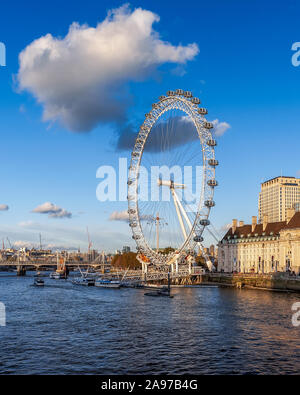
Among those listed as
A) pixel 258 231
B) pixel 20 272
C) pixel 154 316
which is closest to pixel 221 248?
pixel 258 231

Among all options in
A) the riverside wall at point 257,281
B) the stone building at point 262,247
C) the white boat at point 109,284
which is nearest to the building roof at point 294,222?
the stone building at point 262,247

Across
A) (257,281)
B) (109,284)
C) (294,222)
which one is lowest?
(109,284)

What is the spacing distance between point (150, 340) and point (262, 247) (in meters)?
77.7

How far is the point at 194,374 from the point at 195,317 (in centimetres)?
2198

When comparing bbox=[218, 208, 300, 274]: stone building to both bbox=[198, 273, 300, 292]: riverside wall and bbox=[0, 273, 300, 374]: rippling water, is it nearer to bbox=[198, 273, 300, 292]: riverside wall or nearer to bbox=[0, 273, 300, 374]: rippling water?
bbox=[198, 273, 300, 292]: riverside wall

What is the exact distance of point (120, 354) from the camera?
98.7 feet

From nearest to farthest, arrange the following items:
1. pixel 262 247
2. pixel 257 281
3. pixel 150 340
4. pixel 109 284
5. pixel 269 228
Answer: pixel 150 340 → pixel 257 281 → pixel 109 284 → pixel 262 247 → pixel 269 228

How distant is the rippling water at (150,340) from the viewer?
1065 inches

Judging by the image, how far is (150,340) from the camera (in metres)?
34.8

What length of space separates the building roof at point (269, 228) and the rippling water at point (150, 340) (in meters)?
43.7

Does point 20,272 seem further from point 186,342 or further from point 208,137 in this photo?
point 186,342

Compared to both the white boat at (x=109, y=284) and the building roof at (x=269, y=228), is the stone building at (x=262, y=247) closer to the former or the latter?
the building roof at (x=269, y=228)

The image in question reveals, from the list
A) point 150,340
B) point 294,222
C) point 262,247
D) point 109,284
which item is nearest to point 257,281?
point 294,222

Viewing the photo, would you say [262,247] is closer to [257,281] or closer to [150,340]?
[257,281]
